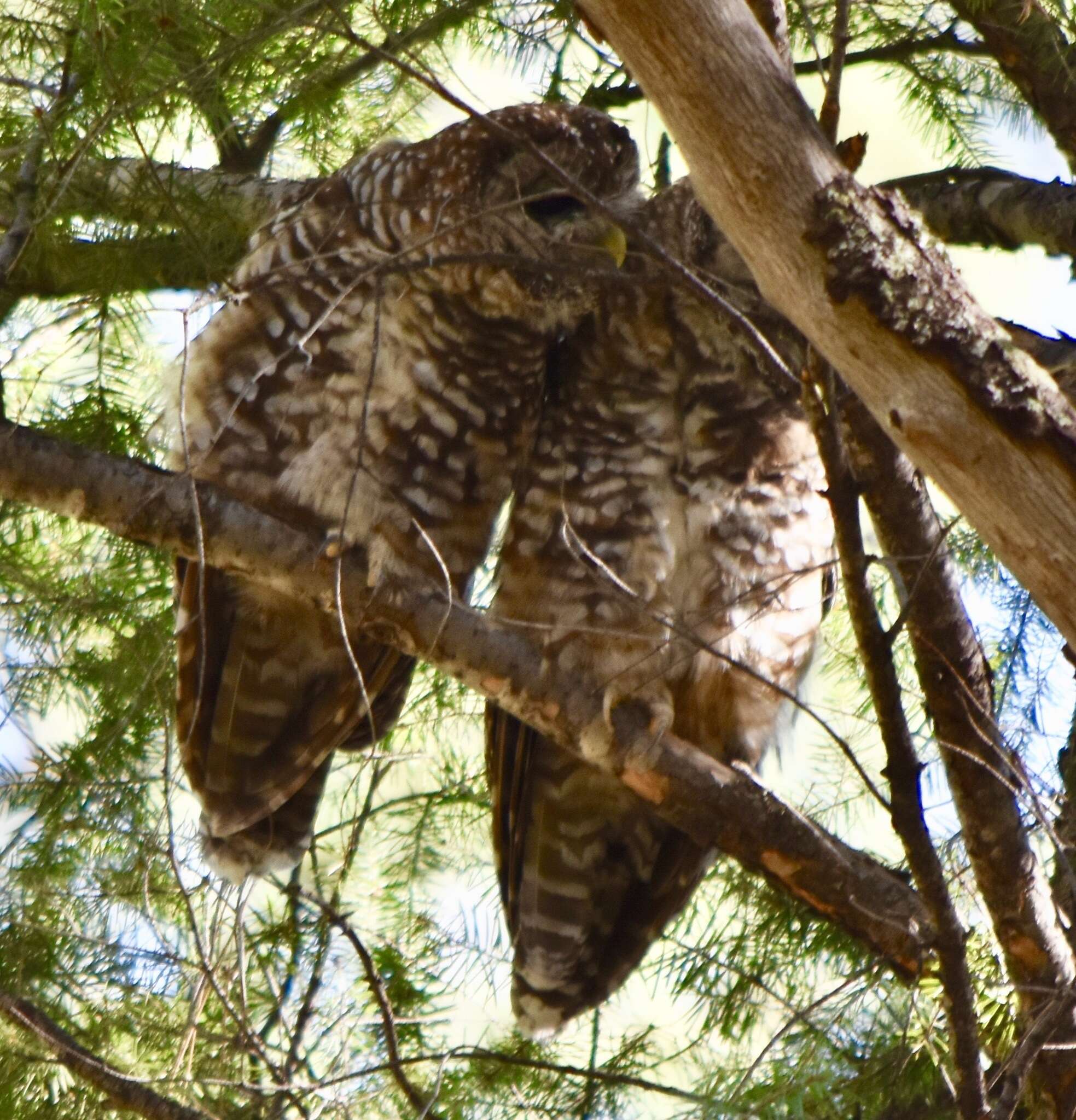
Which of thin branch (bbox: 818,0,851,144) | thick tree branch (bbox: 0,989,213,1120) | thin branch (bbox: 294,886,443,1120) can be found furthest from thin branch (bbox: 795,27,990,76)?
thick tree branch (bbox: 0,989,213,1120)

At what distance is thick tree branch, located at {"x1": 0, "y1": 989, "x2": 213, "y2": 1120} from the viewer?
2.08m

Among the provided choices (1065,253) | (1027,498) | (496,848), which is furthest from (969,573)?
(1027,498)

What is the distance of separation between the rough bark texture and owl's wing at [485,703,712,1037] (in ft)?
2.83

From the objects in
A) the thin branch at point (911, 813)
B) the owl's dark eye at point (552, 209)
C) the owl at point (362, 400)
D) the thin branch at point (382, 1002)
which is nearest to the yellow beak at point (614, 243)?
the owl at point (362, 400)

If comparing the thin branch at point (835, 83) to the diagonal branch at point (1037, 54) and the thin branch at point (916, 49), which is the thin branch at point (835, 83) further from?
the thin branch at point (916, 49)

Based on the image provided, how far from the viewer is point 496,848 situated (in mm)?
2998

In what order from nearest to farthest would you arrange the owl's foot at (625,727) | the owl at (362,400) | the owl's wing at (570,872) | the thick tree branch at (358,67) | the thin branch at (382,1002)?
the thin branch at (382,1002) < the owl's foot at (625,727) < the thick tree branch at (358,67) < the owl at (362,400) < the owl's wing at (570,872)

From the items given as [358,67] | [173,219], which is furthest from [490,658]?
[358,67]

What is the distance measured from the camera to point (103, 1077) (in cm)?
212

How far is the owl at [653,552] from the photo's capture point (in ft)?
9.30

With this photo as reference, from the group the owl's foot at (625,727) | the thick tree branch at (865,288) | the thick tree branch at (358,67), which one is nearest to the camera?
the thick tree branch at (865,288)

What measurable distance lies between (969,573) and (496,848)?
1144 millimetres

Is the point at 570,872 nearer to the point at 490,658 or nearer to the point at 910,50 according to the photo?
the point at 490,658

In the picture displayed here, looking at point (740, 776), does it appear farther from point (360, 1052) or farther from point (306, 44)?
point (306, 44)
